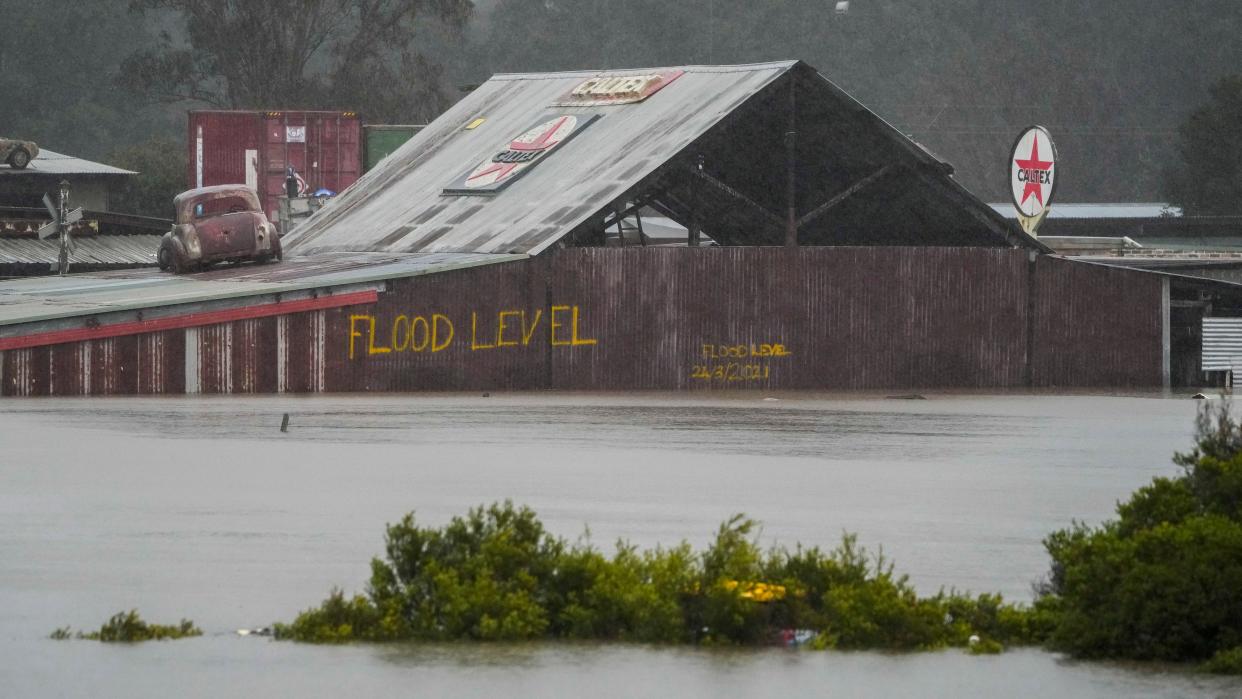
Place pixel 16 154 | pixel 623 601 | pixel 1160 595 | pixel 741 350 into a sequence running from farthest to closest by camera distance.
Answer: pixel 16 154
pixel 741 350
pixel 623 601
pixel 1160 595

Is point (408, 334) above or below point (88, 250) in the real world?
below

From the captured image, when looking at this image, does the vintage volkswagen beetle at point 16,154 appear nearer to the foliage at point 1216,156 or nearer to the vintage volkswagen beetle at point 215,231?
the vintage volkswagen beetle at point 215,231

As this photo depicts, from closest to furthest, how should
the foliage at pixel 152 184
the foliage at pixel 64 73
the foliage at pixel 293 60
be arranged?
the foliage at pixel 152 184
the foliage at pixel 293 60
the foliage at pixel 64 73

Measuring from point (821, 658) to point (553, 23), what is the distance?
109m

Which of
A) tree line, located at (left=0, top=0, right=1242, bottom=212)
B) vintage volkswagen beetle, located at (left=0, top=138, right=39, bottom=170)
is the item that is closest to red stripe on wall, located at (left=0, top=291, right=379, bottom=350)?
vintage volkswagen beetle, located at (left=0, top=138, right=39, bottom=170)

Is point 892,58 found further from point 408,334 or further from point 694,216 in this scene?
point 408,334

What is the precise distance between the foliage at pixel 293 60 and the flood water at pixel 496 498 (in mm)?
61378

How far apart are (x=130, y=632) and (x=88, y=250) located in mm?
45906

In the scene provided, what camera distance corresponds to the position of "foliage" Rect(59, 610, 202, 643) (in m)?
11.5

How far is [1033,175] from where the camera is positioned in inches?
1674

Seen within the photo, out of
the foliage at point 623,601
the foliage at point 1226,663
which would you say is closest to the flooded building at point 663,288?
the foliage at point 623,601

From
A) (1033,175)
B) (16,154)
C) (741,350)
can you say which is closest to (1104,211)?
(16,154)

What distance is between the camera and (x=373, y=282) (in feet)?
114

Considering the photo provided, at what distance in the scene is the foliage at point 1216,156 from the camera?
91.6 m
